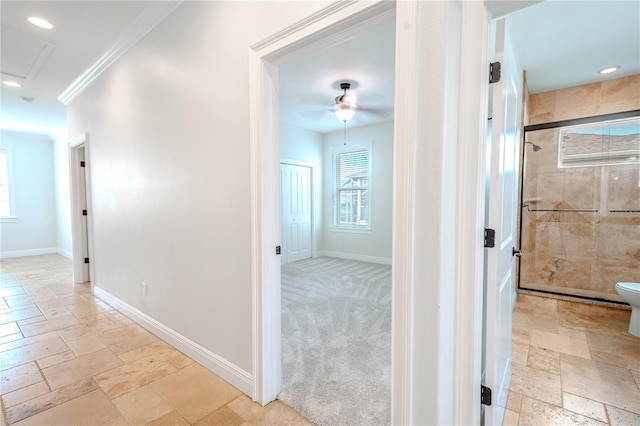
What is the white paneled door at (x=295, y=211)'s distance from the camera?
560 cm

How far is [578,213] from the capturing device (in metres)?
3.60

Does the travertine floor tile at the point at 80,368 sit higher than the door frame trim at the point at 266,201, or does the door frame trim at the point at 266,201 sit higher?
the door frame trim at the point at 266,201

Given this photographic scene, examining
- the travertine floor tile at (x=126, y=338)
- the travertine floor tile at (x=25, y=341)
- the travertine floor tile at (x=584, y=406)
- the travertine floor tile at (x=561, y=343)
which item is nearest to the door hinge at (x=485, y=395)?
the travertine floor tile at (x=584, y=406)

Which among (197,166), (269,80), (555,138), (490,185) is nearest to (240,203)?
(197,166)

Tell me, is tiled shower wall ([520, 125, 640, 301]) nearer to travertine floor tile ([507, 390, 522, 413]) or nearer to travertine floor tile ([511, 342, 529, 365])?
travertine floor tile ([511, 342, 529, 365])

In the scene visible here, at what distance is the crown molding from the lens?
7.55ft

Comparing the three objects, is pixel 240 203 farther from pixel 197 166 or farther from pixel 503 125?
pixel 503 125

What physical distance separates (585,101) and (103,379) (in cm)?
537

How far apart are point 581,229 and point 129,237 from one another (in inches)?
200

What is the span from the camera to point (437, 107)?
1163 millimetres

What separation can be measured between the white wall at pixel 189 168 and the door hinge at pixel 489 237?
1.28 meters

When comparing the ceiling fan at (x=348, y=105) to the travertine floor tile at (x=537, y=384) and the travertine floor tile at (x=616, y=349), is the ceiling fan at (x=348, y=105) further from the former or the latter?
the travertine floor tile at (x=616, y=349)

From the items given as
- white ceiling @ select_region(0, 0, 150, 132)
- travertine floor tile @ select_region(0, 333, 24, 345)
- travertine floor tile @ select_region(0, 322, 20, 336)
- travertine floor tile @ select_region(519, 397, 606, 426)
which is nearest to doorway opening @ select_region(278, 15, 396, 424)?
travertine floor tile @ select_region(519, 397, 606, 426)

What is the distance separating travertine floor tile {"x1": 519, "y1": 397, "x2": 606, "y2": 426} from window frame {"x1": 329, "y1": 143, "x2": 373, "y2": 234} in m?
4.08
